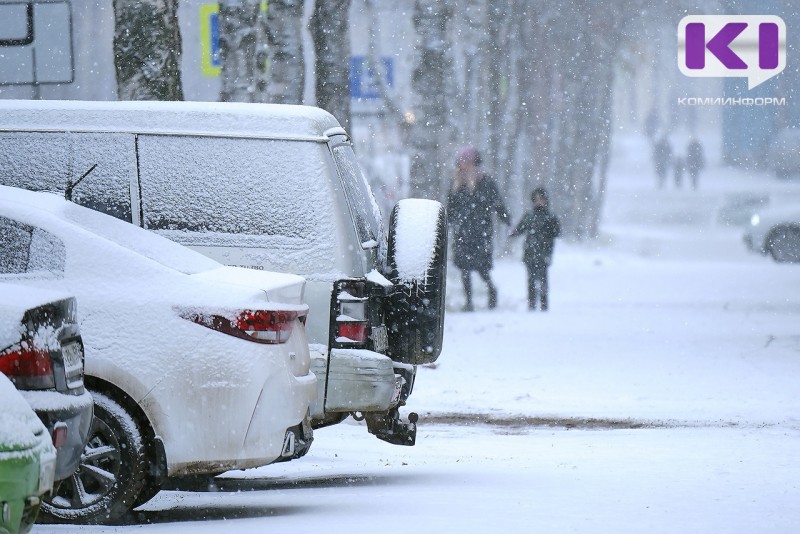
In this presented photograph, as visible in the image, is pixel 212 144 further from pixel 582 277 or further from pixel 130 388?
pixel 582 277

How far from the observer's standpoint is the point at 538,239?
20.8 m

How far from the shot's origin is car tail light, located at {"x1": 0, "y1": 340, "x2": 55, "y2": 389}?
6.07 m

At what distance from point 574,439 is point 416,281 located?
2445mm

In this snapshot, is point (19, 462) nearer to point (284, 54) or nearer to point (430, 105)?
point (284, 54)

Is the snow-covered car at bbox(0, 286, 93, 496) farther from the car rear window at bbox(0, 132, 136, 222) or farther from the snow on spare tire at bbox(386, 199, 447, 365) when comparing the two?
the snow on spare tire at bbox(386, 199, 447, 365)

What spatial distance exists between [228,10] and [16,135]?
9.91m

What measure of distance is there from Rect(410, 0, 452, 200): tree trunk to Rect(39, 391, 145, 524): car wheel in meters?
17.0

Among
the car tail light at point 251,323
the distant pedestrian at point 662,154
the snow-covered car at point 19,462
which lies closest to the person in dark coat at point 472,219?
the car tail light at point 251,323

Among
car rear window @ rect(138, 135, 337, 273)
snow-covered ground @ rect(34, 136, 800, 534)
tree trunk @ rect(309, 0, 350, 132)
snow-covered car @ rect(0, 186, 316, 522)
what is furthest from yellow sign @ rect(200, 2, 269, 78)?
snow-covered car @ rect(0, 186, 316, 522)

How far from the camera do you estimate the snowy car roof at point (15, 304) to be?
6.04 metres

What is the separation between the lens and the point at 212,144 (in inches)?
338

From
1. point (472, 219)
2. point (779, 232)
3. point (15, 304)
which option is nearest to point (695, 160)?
point (779, 232)

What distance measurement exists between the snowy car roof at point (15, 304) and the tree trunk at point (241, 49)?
12.1m

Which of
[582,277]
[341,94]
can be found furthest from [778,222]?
[341,94]
